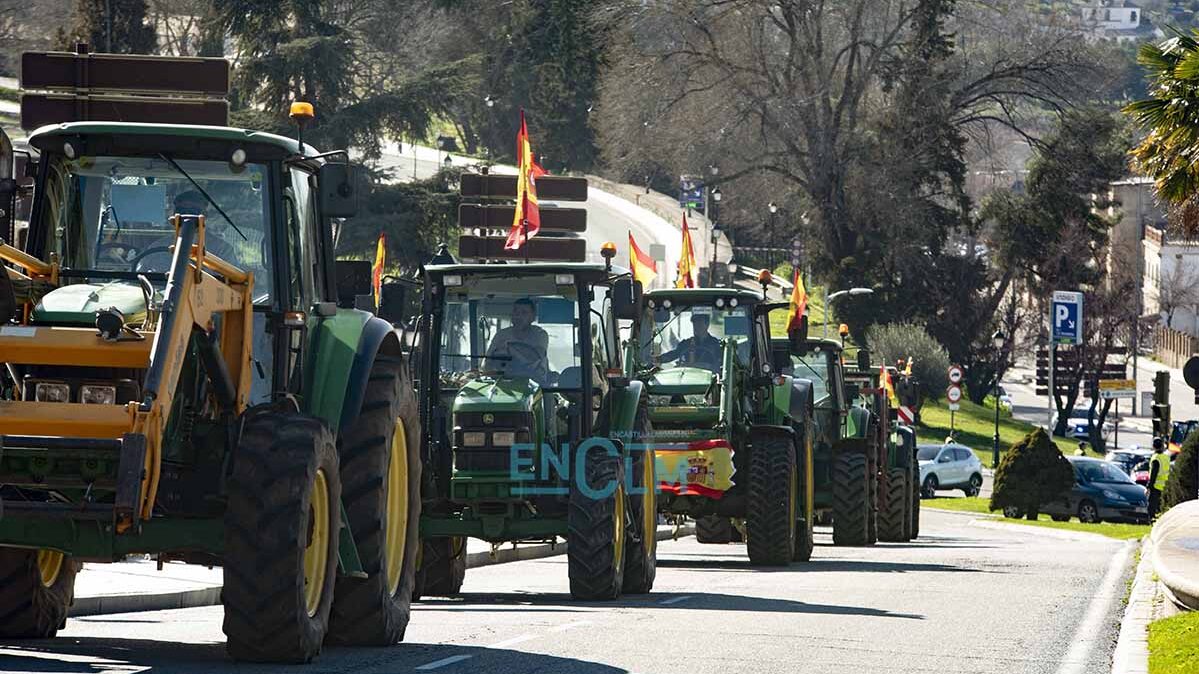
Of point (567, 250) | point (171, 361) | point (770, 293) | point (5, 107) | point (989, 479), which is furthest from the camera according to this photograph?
point (770, 293)

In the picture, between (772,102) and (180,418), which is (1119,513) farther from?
(180,418)

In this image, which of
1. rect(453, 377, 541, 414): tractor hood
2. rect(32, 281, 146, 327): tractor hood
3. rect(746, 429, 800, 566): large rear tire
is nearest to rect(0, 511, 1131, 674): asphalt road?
rect(746, 429, 800, 566): large rear tire

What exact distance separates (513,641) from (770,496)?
10012 mm

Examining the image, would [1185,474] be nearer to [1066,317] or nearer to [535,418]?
[1066,317]

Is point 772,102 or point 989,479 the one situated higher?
point 772,102

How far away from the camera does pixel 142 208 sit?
12320 millimetres

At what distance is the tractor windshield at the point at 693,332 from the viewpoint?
2456 cm

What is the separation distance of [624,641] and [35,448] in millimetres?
4715

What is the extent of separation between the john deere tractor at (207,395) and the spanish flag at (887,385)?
22490 mm

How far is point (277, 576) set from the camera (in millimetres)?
10883

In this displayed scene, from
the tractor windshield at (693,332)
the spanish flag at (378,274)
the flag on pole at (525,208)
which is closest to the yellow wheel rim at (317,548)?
the spanish flag at (378,274)

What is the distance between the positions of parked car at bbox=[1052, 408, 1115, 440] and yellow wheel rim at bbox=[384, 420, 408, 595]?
79515 mm

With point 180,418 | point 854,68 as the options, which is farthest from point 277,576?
point 854,68

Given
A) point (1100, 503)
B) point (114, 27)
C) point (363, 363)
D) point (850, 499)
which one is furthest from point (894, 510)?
point (114, 27)
